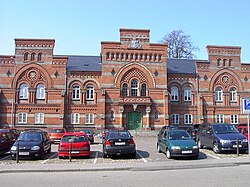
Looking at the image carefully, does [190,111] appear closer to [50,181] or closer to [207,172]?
[207,172]

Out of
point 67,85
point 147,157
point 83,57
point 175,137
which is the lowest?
point 147,157

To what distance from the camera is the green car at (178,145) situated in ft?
50.8

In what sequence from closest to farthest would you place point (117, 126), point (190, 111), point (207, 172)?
point (207, 172) < point (117, 126) < point (190, 111)

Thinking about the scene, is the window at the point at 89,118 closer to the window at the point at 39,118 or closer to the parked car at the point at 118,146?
the window at the point at 39,118

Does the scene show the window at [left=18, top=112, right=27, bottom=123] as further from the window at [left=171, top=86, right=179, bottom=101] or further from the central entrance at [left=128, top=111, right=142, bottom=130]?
the window at [left=171, top=86, right=179, bottom=101]

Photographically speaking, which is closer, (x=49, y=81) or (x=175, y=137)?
(x=175, y=137)

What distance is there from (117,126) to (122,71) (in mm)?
7301

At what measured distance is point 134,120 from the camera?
38844mm

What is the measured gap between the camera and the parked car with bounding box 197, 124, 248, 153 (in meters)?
17.2

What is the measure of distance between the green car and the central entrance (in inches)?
Result: 835

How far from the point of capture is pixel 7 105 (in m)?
38.0

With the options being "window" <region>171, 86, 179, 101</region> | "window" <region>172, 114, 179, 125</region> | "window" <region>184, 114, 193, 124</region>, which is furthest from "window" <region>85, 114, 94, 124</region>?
"window" <region>184, 114, 193, 124</region>

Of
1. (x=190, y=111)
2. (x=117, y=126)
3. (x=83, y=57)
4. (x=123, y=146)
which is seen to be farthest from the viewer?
(x=83, y=57)

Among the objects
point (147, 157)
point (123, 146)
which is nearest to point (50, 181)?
point (123, 146)
